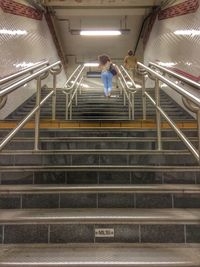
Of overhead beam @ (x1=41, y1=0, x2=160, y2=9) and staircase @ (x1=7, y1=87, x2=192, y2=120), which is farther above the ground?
overhead beam @ (x1=41, y1=0, x2=160, y2=9)

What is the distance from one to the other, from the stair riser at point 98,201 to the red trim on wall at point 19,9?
428cm

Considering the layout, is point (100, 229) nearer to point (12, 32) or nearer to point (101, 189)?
point (101, 189)

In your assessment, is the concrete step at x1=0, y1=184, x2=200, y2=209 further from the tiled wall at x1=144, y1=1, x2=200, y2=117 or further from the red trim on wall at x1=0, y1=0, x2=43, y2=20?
the red trim on wall at x1=0, y1=0, x2=43, y2=20

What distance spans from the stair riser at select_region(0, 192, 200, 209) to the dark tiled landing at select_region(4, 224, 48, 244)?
32 centimetres

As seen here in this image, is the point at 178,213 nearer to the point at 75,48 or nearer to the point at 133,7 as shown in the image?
the point at 133,7

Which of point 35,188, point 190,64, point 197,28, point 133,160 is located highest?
point 197,28

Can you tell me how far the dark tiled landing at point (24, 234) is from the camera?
6.33 ft

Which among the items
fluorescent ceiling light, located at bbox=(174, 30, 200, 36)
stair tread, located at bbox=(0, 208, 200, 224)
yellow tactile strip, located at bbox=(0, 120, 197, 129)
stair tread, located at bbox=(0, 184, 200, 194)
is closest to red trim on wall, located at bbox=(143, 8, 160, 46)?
fluorescent ceiling light, located at bbox=(174, 30, 200, 36)

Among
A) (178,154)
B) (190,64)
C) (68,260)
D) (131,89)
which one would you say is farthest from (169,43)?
(68,260)

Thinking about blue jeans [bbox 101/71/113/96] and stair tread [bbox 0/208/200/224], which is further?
blue jeans [bbox 101/71/113/96]

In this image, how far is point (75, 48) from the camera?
1231 cm

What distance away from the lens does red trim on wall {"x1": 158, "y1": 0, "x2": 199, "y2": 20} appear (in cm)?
552

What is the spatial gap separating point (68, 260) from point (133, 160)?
137cm

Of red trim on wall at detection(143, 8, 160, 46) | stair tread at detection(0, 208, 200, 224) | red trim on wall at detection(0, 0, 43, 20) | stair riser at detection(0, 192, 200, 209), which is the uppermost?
red trim on wall at detection(143, 8, 160, 46)
